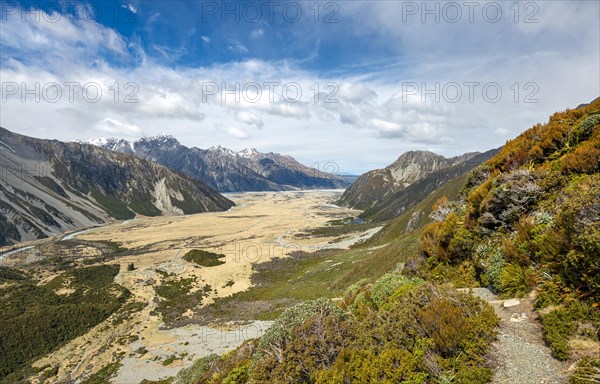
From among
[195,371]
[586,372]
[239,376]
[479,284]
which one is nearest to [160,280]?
[195,371]

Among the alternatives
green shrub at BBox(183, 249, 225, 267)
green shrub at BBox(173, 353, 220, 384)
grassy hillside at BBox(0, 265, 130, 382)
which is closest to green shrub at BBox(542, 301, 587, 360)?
green shrub at BBox(173, 353, 220, 384)

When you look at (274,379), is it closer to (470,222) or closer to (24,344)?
(470,222)

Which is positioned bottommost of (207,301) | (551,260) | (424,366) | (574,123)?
(207,301)

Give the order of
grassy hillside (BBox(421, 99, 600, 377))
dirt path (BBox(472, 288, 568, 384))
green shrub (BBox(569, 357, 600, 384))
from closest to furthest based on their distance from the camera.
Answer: green shrub (BBox(569, 357, 600, 384)) → dirt path (BBox(472, 288, 568, 384)) → grassy hillside (BBox(421, 99, 600, 377))

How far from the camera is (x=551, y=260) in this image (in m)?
9.00

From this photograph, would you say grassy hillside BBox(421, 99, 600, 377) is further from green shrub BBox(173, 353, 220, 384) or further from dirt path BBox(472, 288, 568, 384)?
green shrub BBox(173, 353, 220, 384)

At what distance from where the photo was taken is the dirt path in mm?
6441

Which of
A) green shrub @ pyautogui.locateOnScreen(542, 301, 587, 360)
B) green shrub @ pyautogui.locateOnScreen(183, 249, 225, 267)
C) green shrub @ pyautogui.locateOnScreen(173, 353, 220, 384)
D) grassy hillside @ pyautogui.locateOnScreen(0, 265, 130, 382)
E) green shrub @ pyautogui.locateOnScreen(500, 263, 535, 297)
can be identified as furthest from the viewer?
green shrub @ pyautogui.locateOnScreen(183, 249, 225, 267)

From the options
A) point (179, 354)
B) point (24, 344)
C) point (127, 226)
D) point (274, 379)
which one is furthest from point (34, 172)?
point (274, 379)

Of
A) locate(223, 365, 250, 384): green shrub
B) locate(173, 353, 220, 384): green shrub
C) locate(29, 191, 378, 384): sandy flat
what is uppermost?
locate(223, 365, 250, 384): green shrub

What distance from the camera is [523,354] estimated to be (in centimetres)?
709

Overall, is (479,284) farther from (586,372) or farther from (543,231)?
(586,372)

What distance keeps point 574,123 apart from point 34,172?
791 ft

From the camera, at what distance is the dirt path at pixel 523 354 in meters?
6.44
